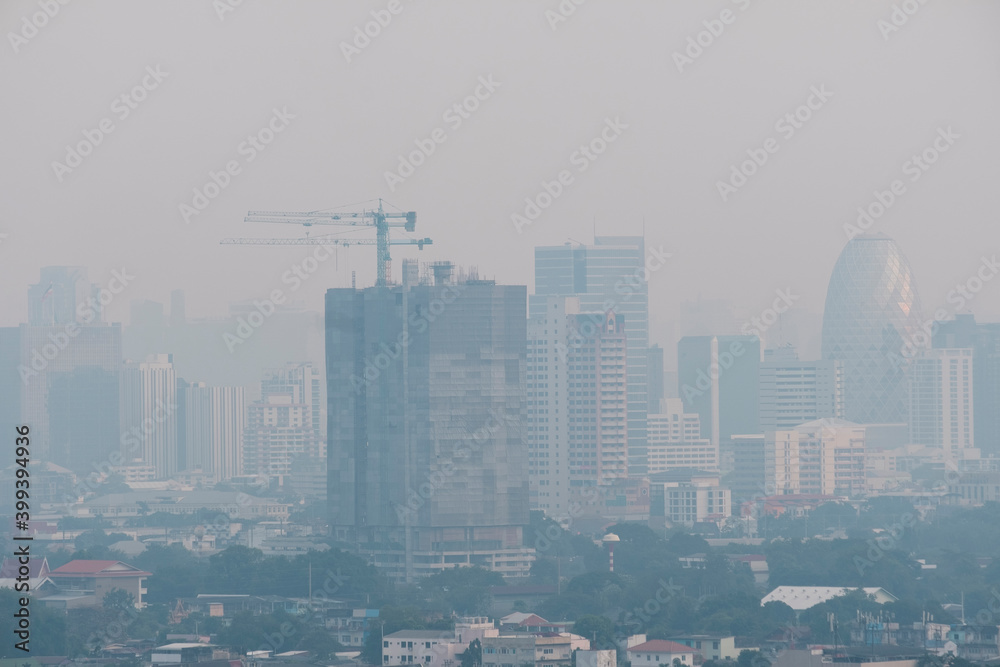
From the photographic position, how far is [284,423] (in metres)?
66.1

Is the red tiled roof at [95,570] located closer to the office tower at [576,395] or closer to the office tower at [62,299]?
the office tower at [576,395]

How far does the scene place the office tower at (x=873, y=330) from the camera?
2726 inches

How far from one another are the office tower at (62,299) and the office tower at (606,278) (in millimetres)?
13871

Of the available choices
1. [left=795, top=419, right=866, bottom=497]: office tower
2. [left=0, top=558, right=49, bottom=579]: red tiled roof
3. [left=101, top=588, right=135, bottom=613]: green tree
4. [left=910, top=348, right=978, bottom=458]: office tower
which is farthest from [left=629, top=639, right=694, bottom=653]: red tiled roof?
[left=910, top=348, right=978, bottom=458]: office tower

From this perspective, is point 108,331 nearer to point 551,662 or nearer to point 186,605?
point 186,605

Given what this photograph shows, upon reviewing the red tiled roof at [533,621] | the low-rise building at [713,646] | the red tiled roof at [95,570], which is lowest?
the low-rise building at [713,646]

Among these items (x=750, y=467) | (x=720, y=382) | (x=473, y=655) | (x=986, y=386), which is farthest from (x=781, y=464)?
(x=473, y=655)

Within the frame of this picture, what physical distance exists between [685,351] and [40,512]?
2684 cm

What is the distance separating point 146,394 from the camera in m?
64.7

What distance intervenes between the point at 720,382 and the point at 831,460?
1783cm

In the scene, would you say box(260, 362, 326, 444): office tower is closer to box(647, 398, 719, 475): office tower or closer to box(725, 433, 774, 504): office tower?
box(647, 398, 719, 475): office tower

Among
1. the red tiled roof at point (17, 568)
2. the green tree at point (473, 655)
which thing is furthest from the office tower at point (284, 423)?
the green tree at point (473, 655)

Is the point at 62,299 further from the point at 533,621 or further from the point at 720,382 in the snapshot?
the point at 533,621

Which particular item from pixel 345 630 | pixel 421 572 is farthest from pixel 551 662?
pixel 421 572
